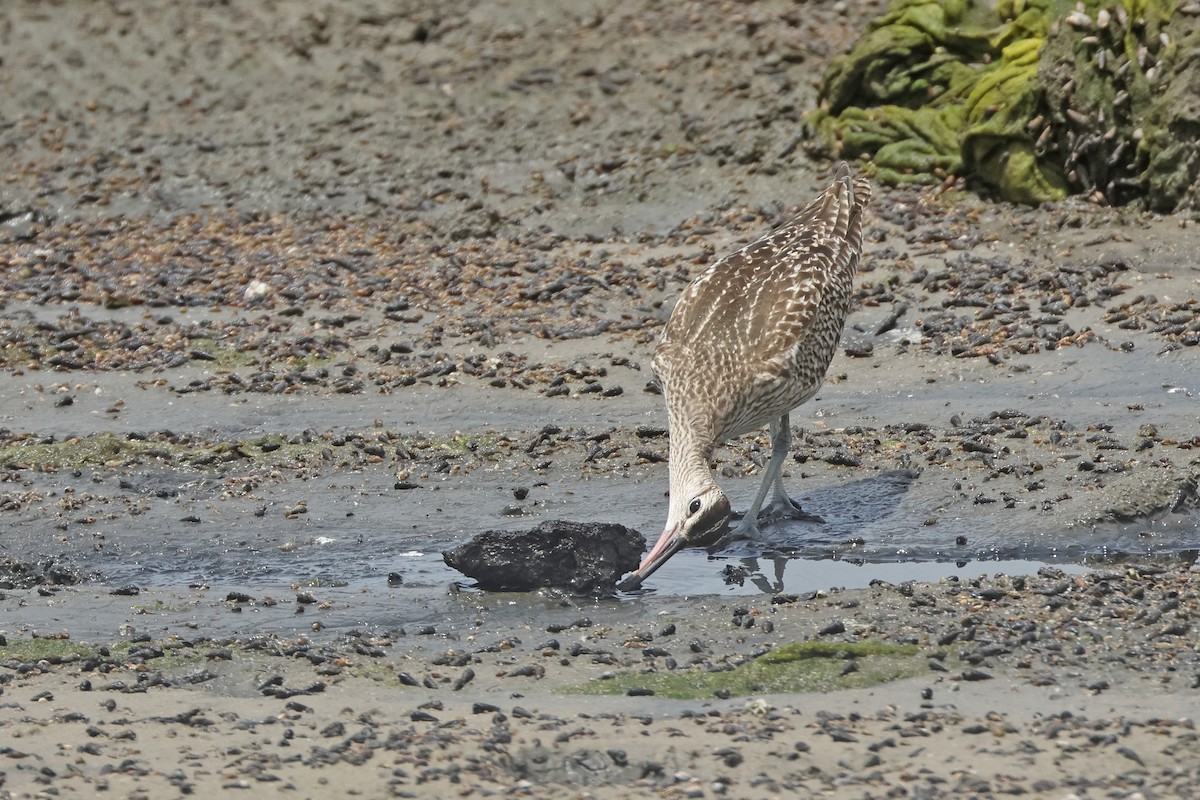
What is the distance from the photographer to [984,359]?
12156 millimetres

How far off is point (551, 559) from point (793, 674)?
1724 mm

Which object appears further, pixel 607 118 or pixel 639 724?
pixel 607 118

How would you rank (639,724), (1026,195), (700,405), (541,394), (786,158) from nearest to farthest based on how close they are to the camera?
(639,724), (700,405), (541,394), (1026,195), (786,158)

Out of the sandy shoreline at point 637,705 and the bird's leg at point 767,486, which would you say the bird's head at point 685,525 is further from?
the bird's leg at point 767,486

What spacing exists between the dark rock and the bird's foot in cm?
141

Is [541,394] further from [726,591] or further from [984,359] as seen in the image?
[726,591]

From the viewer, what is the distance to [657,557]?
27.3ft

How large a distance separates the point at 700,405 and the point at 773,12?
1018 cm

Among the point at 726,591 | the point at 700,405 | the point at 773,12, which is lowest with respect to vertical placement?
the point at 726,591

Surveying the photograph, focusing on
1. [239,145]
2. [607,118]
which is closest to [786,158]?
[607,118]

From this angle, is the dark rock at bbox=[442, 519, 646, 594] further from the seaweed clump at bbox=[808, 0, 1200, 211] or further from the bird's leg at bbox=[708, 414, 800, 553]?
the seaweed clump at bbox=[808, 0, 1200, 211]

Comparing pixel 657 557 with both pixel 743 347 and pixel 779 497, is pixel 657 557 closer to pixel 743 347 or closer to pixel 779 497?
pixel 743 347

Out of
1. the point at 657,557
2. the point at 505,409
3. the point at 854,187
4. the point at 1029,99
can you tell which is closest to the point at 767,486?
the point at 657,557

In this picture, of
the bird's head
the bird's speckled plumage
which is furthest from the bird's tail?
the bird's head
